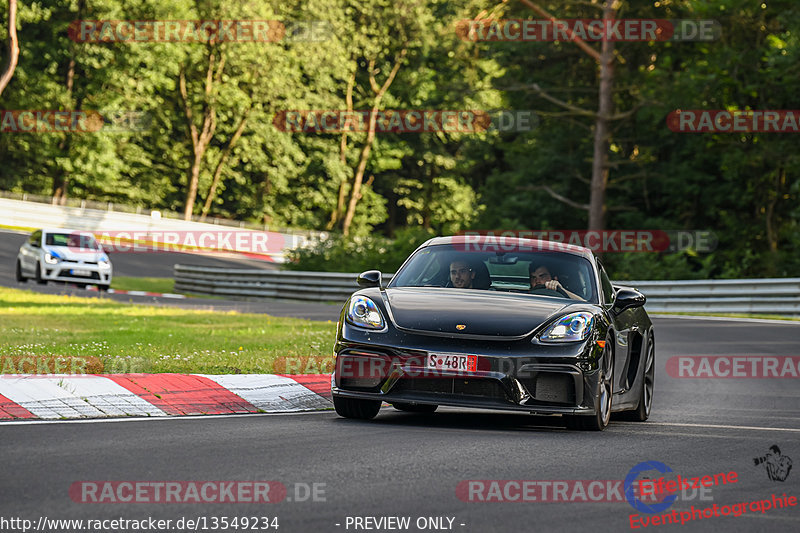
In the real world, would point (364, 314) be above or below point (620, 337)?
above

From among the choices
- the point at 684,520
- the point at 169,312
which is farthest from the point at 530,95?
the point at 684,520

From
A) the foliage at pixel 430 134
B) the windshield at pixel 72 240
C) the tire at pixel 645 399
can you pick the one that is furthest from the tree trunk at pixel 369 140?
the tire at pixel 645 399

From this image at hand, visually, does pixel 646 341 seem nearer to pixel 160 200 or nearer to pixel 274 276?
pixel 274 276

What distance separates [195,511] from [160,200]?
6553 centimetres

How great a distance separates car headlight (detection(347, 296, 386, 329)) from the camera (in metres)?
8.85

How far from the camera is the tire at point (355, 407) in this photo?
9.03 metres

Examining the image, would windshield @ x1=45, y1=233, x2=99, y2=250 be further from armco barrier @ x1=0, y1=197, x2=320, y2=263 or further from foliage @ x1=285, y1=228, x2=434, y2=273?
armco barrier @ x1=0, y1=197, x2=320, y2=263

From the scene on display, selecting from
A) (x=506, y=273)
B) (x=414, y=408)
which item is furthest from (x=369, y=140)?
(x=506, y=273)

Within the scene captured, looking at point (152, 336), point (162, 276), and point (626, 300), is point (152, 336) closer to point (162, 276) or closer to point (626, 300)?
point (626, 300)

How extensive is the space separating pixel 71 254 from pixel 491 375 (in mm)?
24787

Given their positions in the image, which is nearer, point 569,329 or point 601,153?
point 569,329

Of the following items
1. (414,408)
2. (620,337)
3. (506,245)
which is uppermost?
(506,245)

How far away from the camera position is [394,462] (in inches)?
271

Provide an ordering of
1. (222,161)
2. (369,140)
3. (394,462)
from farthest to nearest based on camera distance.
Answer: (369,140) < (222,161) < (394,462)
